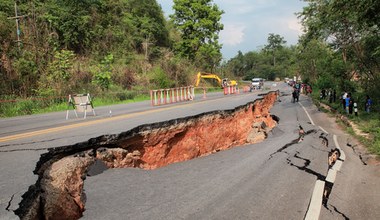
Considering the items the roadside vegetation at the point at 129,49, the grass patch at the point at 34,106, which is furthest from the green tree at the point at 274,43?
the grass patch at the point at 34,106

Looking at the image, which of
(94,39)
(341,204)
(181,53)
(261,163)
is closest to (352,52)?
(261,163)

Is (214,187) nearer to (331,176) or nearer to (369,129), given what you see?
(331,176)

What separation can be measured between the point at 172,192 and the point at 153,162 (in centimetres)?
395

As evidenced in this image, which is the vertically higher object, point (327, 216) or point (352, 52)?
point (352, 52)

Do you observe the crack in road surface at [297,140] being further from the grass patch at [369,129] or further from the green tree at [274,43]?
the green tree at [274,43]

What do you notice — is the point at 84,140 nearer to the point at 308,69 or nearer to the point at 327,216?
the point at 327,216

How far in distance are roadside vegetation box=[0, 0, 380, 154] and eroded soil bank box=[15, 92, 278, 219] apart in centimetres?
533

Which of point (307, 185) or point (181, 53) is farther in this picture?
point (181, 53)

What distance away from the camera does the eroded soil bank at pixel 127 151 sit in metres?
4.56

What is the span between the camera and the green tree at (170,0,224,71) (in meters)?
55.4

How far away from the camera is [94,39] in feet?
118

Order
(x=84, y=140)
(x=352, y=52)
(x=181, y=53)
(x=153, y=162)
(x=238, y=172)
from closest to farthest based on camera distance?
(x=238, y=172)
(x=84, y=140)
(x=153, y=162)
(x=352, y=52)
(x=181, y=53)

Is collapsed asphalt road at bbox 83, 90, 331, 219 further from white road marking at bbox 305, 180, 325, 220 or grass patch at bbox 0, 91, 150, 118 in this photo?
grass patch at bbox 0, 91, 150, 118

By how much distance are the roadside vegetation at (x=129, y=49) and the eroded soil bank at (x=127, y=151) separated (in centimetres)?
533
